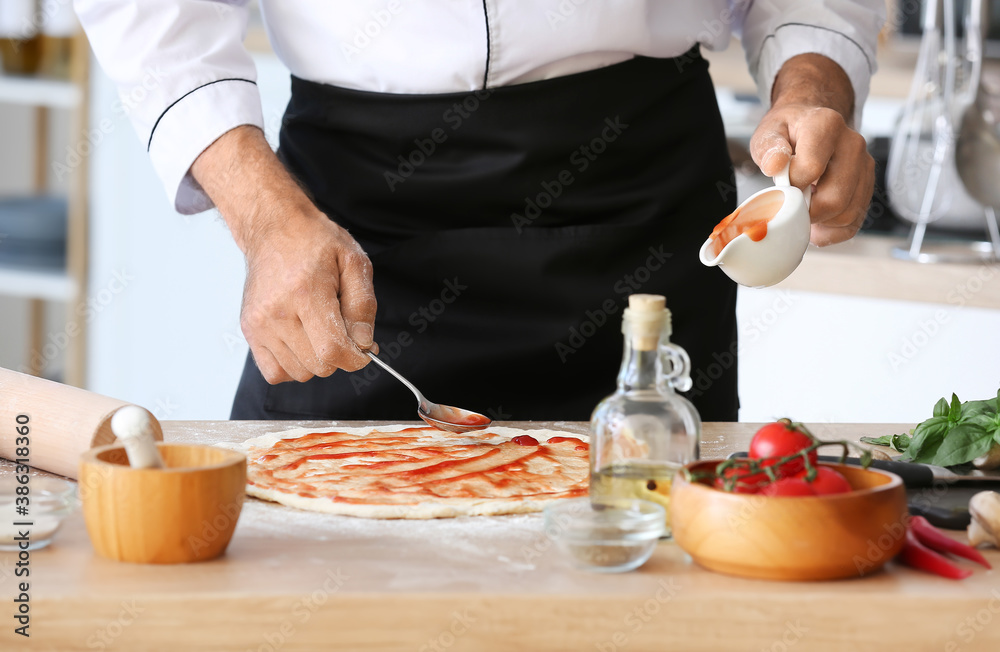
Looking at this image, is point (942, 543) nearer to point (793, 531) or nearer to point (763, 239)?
point (793, 531)

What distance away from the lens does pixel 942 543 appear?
2.82ft

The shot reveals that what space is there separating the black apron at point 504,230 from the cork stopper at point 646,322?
522mm

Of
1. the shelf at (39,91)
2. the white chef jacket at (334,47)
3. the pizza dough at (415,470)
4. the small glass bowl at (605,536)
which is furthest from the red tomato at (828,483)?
the shelf at (39,91)

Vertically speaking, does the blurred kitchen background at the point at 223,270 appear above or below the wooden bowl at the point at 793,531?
above

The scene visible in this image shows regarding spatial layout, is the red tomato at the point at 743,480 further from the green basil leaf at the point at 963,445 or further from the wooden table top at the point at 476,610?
the green basil leaf at the point at 963,445

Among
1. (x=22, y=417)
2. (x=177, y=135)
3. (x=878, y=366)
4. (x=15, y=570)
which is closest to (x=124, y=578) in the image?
(x=15, y=570)

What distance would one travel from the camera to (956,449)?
111 cm

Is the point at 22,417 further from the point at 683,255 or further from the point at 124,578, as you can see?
the point at 683,255

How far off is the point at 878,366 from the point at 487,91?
1591 millimetres

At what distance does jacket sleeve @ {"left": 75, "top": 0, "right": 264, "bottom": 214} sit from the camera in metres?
1.35

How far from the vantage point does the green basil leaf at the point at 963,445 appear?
110 cm

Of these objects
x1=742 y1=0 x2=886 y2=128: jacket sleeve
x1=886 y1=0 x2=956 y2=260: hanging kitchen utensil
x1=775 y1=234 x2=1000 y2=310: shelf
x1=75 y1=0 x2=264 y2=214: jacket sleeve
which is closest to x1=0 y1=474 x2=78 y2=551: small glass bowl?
x1=75 y1=0 x2=264 y2=214: jacket sleeve

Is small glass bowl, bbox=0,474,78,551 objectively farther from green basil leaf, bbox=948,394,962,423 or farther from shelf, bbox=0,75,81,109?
shelf, bbox=0,75,81,109

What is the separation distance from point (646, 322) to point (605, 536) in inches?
7.1
